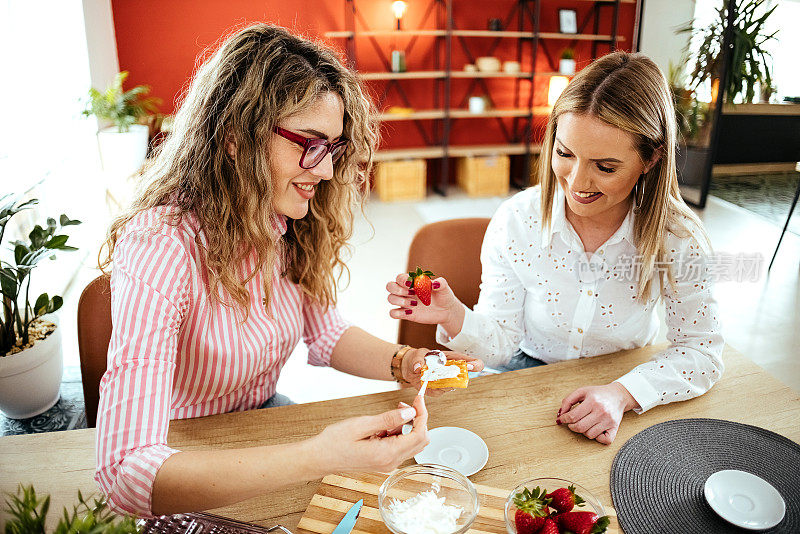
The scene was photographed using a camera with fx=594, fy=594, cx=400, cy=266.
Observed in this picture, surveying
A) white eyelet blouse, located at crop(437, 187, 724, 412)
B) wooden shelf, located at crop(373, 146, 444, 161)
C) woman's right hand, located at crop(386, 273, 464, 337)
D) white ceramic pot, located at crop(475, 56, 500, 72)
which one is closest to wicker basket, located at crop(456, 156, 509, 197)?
wooden shelf, located at crop(373, 146, 444, 161)

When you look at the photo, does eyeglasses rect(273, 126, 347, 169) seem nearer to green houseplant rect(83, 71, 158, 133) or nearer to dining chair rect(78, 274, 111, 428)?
dining chair rect(78, 274, 111, 428)

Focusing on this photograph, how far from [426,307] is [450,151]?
4.97 metres

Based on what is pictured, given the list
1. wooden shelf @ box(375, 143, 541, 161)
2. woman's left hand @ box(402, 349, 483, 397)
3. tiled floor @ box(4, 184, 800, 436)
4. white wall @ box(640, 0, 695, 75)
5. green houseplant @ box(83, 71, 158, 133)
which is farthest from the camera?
wooden shelf @ box(375, 143, 541, 161)

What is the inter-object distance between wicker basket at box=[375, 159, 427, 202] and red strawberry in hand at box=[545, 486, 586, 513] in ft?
17.3

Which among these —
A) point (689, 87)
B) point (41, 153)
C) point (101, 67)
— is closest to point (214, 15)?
point (101, 67)

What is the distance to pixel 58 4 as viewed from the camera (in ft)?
14.9

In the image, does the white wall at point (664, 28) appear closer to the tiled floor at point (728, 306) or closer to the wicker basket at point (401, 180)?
the tiled floor at point (728, 306)

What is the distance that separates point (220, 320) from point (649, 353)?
3.63 ft

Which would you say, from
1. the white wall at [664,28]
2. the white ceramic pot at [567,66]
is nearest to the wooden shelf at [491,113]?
the white ceramic pot at [567,66]

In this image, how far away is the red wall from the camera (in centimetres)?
578

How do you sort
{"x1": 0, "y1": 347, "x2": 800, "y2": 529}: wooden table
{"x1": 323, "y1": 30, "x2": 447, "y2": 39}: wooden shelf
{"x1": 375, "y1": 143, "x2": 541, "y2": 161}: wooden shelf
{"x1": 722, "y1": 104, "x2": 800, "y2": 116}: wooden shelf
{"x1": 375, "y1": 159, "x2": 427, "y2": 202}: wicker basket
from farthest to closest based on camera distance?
1. {"x1": 375, "y1": 143, "x2": 541, "y2": 161}: wooden shelf
2. {"x1": 375, "y1": 159, "x2": 427, "y2": 202}: wicker basket
3. {"x1": 323, "y1": 30, "x2": 447, "y2": 39}: wooden shelf
4. {"x1": 722, "y1": 104, "x2": 800, "y2": 116}: wooden shelf
5. {"x1": 0, "y1": 347, "x2": 800, "y2": 529}: wooden table

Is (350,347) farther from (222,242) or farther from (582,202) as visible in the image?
(582,202)

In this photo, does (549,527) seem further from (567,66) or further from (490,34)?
(567,66)

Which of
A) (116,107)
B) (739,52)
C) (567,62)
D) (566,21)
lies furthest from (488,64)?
(116,107)
